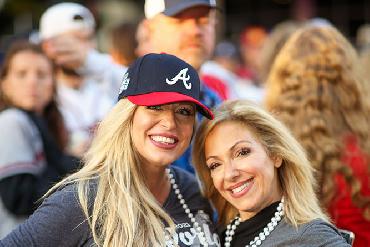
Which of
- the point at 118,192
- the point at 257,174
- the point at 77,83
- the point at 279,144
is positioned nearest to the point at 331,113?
the point at 279,144

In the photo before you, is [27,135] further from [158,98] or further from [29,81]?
[158,98]

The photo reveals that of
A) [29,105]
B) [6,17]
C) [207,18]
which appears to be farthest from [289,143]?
[6,17]

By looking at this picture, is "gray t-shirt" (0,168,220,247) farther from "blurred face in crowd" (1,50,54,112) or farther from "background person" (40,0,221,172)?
"blurred face in crowd" (1,50,54,112)

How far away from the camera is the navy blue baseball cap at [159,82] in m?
2.57

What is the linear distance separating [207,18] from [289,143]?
3.65 feet

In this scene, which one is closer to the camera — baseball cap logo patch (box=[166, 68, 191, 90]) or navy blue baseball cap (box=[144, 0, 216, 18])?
baseball cap logo patch (box=[166, 68, 191, 90])

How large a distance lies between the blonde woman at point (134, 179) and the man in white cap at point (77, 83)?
7.87 feet

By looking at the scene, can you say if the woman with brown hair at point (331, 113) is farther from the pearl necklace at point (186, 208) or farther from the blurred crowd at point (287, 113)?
the pearl necklace at point (186, 208)

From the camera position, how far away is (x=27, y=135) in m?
3.70

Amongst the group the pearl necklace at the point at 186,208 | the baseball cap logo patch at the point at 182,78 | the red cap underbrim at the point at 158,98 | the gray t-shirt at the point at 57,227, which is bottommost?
the pearl necklace at the point at 186,208

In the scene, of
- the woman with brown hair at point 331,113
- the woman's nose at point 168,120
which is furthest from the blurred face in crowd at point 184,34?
the woman's nose at point 168,120

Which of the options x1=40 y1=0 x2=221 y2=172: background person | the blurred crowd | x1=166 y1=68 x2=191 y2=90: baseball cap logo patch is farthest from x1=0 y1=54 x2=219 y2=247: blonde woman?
x1=40 y1=0 x2=221 y2=172: background person

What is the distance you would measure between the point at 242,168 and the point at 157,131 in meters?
0.41

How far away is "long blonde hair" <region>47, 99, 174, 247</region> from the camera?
2488 mm
